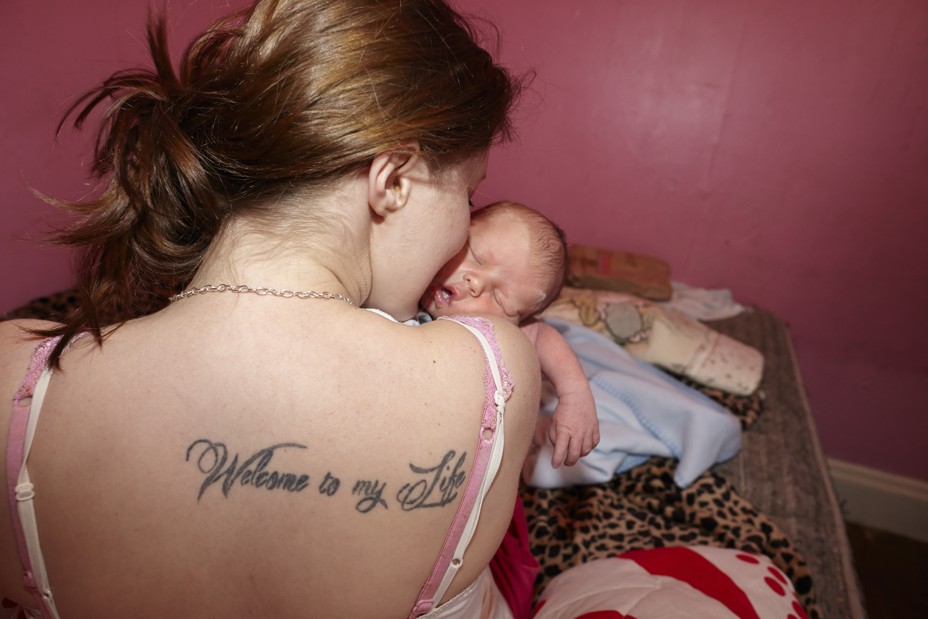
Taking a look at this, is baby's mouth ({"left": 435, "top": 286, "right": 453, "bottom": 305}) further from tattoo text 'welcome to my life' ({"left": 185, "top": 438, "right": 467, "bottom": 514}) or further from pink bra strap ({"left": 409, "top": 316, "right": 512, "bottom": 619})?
tattoo text 'welcome to my life' ({"left": 185, "top": 438, "right": 467, "bottom": 514})

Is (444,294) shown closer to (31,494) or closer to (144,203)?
(144,203)

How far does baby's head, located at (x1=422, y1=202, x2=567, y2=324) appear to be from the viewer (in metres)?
1.37

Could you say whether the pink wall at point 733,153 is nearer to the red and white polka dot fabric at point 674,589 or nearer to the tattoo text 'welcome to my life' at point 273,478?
the red and white polka dot fabric at point 674,589

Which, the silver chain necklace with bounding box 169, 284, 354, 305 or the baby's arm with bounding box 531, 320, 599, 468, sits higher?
the silver chain necklace with bounding box 169, 284, 354, 305

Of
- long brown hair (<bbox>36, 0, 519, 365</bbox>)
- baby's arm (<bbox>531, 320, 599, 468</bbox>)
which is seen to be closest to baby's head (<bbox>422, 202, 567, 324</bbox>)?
baby's arm (<bbox>531, 320, 599, 468</bbox>)

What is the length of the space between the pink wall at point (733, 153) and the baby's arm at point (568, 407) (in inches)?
75.3

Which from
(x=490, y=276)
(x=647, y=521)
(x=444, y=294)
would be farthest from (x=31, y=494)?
(x=647, y=521)

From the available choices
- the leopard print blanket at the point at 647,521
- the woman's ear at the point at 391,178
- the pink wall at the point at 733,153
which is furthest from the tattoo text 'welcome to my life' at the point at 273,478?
the pink wall at the point at 733,153

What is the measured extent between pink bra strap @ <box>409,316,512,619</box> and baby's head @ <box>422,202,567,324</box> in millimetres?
545

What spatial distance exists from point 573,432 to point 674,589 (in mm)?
368

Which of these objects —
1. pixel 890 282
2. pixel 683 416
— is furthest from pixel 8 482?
pixel 890 282

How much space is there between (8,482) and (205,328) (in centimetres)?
30

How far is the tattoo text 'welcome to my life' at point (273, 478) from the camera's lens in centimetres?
70

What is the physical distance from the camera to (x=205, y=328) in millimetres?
712
